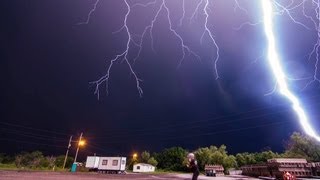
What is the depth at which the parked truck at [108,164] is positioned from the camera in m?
50.1

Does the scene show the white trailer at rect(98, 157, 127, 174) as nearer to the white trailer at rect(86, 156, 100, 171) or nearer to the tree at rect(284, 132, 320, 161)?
the white trailer at rect(86, 156, 100, 171)

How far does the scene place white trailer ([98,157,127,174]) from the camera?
50.1 m

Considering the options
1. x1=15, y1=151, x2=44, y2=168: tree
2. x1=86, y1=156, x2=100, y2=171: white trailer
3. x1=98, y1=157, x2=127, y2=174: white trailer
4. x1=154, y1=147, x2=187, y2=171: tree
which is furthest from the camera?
x1=154, y1=147, x2=187, y2=171: tree

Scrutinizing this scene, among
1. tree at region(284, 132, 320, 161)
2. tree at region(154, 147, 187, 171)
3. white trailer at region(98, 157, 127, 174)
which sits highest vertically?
tree at region(154, 147, 187, 171)

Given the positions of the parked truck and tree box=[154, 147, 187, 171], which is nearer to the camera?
the parked truck

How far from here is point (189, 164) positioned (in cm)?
981

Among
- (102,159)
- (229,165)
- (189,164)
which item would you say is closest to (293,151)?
(229,165)

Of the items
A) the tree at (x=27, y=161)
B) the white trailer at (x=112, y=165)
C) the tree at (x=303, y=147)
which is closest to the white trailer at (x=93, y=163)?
the white trailer at (x=112, y=165)

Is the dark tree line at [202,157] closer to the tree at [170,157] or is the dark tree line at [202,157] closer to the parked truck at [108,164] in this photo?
the tree at [170,157]

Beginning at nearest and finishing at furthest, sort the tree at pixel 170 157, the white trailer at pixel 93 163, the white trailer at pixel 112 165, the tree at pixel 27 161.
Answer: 1. the white trailer at pixel 112 165
2. the tree at pixel 27 161
3. the white trailer at pixel 93 163
4. the tree at pixel 170 157

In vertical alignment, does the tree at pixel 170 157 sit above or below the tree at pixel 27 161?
above

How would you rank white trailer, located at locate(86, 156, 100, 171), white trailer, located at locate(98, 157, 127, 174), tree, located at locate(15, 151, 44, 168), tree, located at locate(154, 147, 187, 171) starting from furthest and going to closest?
1. tree, located at locate(154, 147, 187, 171)
2. white trailer, located at locate(86, 156, 100, 171)
3. tree, located at locate(15, 151, 44, 168)
4. white trailer, located at locate(98, 157, 127, 174)

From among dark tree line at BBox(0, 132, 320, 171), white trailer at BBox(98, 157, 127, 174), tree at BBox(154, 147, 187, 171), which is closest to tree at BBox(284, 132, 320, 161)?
dark tree line at BBox(0, 132, 320, 171)

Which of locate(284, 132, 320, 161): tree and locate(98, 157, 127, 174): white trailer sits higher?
locate(284, 132, 320, 161): tree
